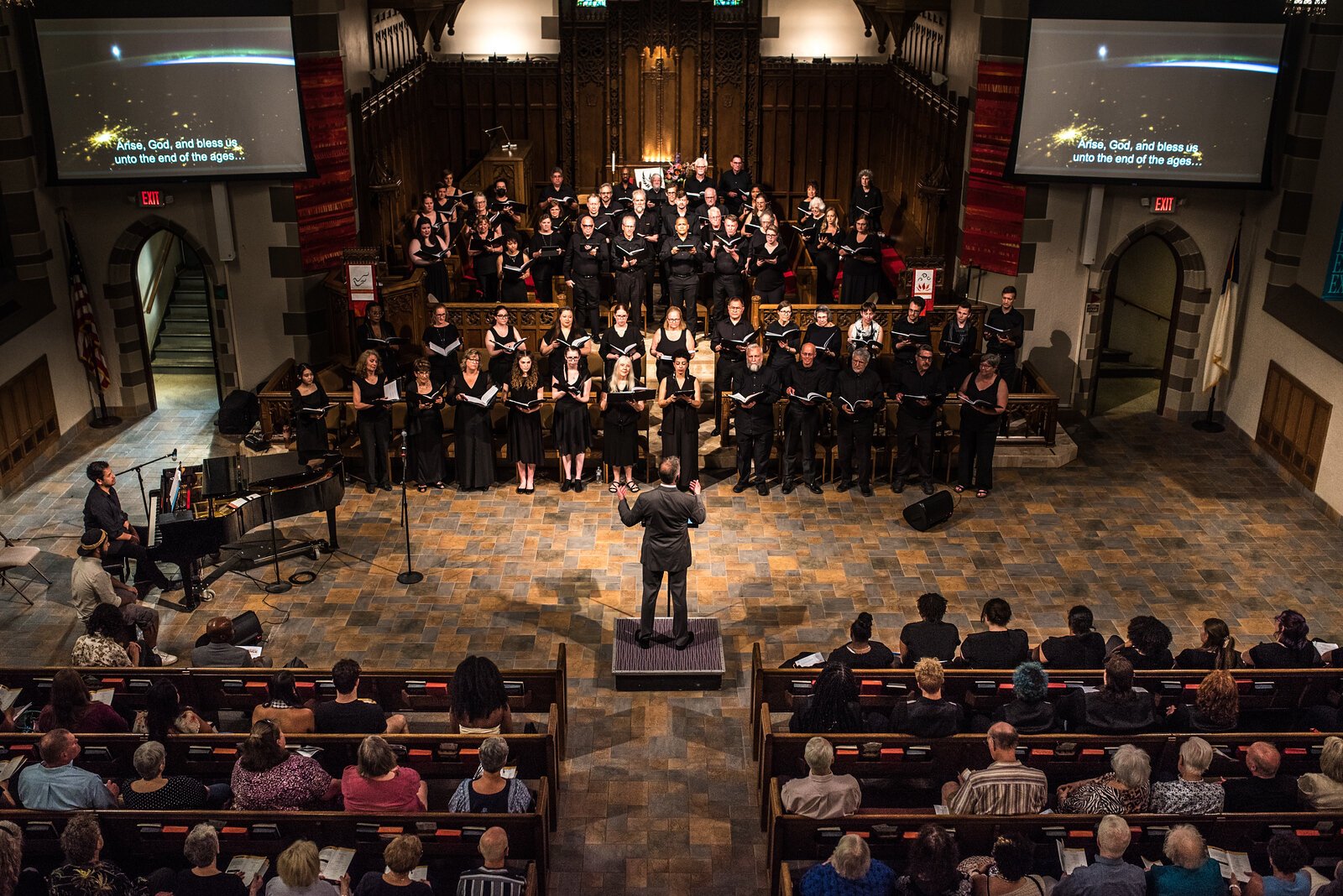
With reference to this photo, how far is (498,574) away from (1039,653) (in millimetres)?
4775

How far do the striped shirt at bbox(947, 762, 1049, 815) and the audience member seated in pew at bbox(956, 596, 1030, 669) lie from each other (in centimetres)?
134

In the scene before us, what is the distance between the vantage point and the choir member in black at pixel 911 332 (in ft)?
44.4

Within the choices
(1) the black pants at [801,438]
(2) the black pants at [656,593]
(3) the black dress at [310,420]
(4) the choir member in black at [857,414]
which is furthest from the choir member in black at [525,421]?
(2) the black pants at [656,593]

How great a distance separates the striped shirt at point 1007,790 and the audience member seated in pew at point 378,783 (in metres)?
2.99

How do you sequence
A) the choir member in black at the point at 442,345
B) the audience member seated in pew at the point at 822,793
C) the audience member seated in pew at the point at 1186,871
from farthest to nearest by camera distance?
the choir member in black at the point at 442,345
the audience member seated in pew at the point at 822,793
the audience member seated in pew at the point at 1186,871

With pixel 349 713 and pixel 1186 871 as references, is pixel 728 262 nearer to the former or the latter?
pixel 349 713

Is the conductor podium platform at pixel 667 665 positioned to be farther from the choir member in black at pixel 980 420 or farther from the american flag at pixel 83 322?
the american flag at pixel 83 322

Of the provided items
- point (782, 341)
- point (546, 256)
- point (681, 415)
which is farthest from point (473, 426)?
point (546, 256)

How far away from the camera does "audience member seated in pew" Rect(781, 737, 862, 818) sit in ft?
23.2

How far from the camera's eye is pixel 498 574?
11.4 metres

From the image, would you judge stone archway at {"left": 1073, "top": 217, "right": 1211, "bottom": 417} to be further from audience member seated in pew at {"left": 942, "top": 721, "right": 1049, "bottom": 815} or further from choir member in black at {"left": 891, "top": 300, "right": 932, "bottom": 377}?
audience member seated in pew at {"left": 942, "top": 721, "right": 1049, "bottom": 815}

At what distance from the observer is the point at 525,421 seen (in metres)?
12.8

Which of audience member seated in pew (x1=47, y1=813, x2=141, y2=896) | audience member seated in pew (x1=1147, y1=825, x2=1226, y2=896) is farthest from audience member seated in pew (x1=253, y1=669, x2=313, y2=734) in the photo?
audience member seated in pew (x1=1147, y1=825, x2=1226, y2=896)

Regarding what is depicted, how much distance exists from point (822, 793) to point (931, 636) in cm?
184
